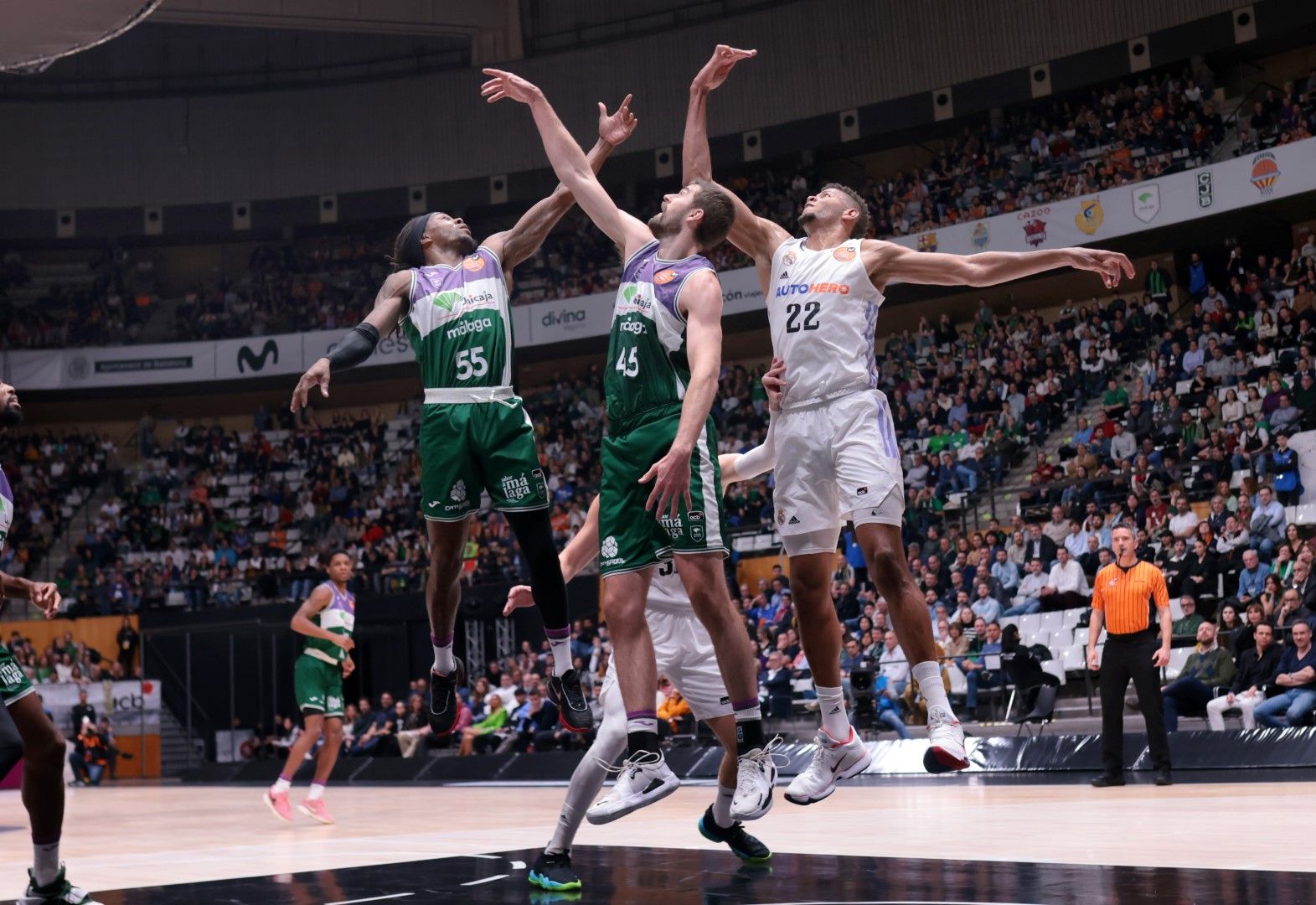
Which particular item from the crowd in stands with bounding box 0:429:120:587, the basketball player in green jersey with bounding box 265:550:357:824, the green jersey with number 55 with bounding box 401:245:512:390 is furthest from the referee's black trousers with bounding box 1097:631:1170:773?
the crowd in stands with bounding box 0:429:120:587

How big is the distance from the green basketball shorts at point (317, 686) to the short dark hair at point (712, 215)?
7.13m

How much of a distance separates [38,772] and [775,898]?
302cm

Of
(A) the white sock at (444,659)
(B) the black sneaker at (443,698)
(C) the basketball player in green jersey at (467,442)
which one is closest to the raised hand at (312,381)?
(C) the basketball player in green jersey at (467,442)

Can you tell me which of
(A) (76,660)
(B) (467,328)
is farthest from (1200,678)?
(A) (76,660)

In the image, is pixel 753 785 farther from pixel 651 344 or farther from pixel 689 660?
pixel 651 344

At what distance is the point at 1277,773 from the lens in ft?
36.9

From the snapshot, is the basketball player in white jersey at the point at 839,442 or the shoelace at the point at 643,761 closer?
the shoelace at the point at 643,761

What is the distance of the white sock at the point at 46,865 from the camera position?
19.0ft

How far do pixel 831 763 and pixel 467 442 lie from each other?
217 cm

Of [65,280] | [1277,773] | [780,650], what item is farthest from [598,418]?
[1277,773]

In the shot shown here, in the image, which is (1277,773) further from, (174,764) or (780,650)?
(174,764)

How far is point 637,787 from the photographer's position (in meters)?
5.57

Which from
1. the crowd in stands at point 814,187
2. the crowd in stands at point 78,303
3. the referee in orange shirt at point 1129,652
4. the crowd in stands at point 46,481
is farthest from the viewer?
the crowd in stands at point 78,303

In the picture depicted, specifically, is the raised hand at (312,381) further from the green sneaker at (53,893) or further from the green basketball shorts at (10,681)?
the green sneaker at (53,893)
